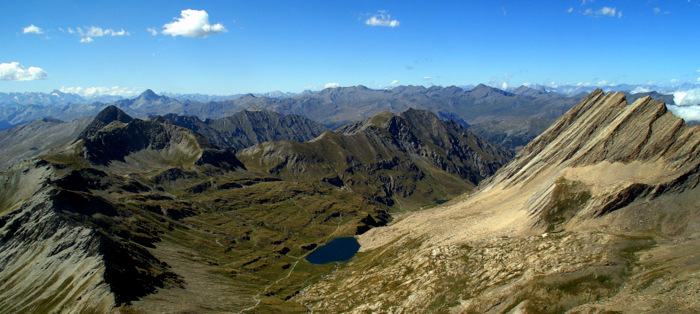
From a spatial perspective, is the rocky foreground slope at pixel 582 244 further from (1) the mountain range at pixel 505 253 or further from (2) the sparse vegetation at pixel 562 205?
(1) the mountain range at pixel 505 253

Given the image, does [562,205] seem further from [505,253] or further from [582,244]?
[505,253]

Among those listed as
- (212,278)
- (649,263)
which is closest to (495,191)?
(649,263)

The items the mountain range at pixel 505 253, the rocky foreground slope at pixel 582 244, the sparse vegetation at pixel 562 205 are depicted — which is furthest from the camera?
the sparse vegetation at pixel 562 205

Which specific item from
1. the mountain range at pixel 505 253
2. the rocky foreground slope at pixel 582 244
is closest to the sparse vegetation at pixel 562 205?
the rocky foreground slope at pixel 582 244

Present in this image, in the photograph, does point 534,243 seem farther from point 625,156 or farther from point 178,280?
point 178,280

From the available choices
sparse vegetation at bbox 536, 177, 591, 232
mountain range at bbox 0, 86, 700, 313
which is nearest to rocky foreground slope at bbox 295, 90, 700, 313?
sparse vegetation at bbox 536, 177, 591, 232

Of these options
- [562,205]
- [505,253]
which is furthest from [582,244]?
[562,205]

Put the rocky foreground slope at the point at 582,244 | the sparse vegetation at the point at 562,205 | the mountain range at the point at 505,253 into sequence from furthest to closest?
the sparse vegetation at the point at 562,205
the mountain range at the point at 505,253
the rocky foreground slope at the point at 582,244

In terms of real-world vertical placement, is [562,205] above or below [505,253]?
above

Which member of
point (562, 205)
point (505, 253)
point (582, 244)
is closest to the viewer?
point (582, 244)

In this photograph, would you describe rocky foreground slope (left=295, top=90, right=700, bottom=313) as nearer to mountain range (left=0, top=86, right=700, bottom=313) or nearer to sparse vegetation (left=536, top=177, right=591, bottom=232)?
sparse vegetation (left=536, top=177, right=591, bottom=232)
